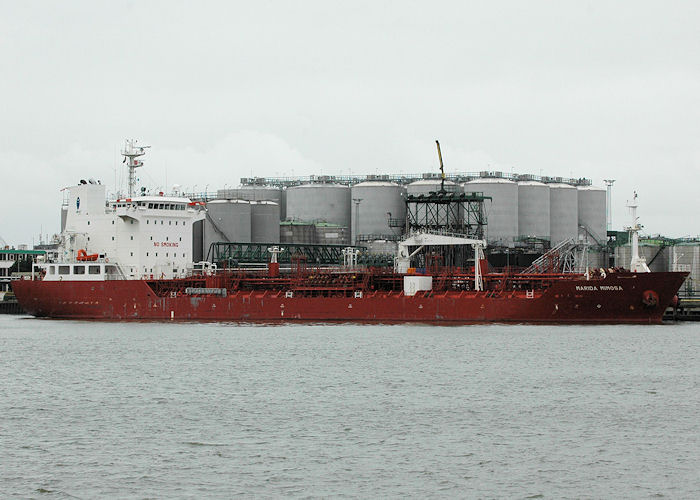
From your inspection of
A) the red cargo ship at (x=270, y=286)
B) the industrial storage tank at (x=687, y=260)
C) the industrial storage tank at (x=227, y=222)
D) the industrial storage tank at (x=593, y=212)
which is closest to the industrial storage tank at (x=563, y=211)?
the industrial storage tank at (x=593, y=212)

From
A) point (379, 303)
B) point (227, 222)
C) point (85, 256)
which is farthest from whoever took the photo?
point (227, 222)

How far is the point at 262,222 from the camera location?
300ft

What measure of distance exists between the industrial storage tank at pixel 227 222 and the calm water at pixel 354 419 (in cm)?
4440

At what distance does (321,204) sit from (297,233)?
24.8ft

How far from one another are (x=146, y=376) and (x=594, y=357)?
16566 mm

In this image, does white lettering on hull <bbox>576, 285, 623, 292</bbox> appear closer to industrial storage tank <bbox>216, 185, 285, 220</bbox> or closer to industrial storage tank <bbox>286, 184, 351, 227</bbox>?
industrial storage tank <bbox>286, 184, 351, 227</bbox>

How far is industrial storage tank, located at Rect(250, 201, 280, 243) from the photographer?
300 ft

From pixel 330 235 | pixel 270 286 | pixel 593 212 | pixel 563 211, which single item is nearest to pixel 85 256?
pixel 270 286

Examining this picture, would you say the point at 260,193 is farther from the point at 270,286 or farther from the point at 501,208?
the point at 270,286

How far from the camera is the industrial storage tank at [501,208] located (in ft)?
303

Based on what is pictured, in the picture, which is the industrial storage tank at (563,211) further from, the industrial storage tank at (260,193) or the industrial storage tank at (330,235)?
the industrial storage tank at (260,193)

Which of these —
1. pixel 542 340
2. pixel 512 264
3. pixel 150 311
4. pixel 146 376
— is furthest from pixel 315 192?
pixel 146 376

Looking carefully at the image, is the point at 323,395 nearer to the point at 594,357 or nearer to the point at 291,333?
the point at 594,357

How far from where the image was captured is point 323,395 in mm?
29328
